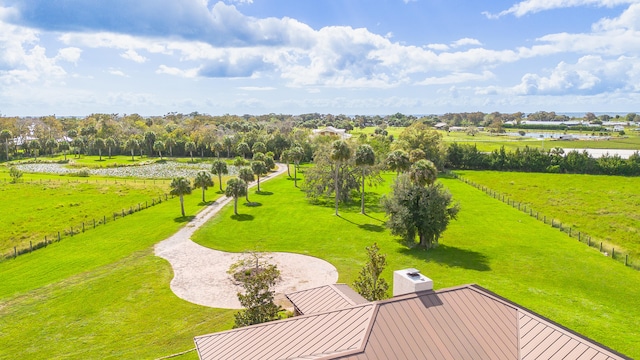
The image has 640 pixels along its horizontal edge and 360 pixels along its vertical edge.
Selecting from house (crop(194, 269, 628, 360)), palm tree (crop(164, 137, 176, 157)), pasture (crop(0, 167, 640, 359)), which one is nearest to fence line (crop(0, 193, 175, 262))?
pasture (crop(0, 167, 640, 359))

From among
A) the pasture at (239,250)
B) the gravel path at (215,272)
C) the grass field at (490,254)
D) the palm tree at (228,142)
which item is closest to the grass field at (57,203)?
the pasture at (239,250)

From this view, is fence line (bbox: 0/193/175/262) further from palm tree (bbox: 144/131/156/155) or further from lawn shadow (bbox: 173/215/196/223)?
palm tree (bbox: 144/131/156/155)

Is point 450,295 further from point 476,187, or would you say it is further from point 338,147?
point 476,187

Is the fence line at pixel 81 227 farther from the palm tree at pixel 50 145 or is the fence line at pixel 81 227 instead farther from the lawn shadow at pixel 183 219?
the palm tree at pixel 50 145

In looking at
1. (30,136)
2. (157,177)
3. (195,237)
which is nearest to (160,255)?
(195,237)

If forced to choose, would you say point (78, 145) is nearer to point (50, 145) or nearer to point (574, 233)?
point (50, 145)
